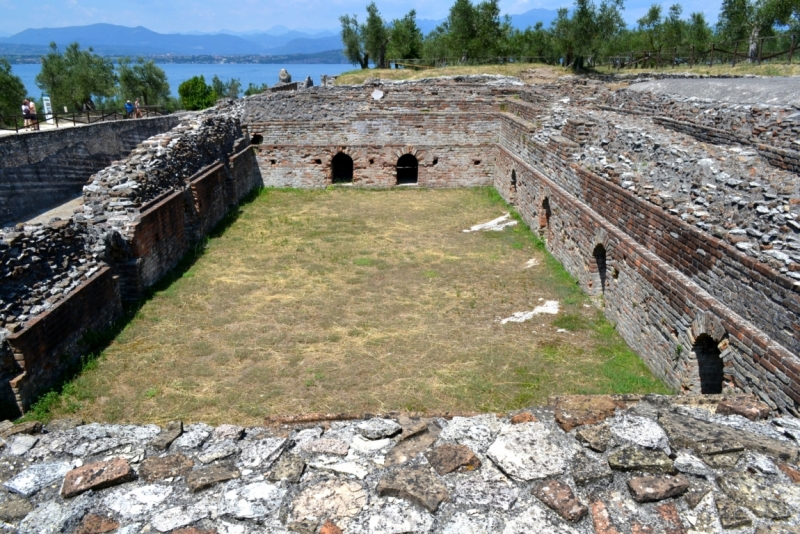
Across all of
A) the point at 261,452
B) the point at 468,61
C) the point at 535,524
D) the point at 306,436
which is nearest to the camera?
the point at 535,524

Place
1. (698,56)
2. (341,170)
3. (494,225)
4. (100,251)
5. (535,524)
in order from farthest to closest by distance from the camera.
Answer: (698,56), (341,170), (494,225), (100,251), (535,524)

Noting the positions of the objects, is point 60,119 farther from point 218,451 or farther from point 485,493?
point 485,493

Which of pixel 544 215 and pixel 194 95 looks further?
pixel 194 95

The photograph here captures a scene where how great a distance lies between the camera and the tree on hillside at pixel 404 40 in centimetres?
5519

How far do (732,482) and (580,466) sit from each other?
953 mm

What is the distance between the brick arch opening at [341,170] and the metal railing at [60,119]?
35.5 feet

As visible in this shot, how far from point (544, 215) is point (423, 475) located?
10.1 metres

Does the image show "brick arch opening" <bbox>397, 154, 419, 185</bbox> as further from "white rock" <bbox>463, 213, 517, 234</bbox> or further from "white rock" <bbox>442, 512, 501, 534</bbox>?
"white rock" <bbox>442, 512, 501, 534</bbox>

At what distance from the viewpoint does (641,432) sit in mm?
4230

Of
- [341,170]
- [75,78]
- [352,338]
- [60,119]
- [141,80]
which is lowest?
[352,338]

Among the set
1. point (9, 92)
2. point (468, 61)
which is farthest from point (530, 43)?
point (9, 92)

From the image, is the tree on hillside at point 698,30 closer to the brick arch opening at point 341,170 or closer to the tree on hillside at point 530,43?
the tree on hillside at point 530,43

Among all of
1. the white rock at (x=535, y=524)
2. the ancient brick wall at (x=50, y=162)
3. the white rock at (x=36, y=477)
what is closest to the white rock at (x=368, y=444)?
the white rock at (x=535, y=524)

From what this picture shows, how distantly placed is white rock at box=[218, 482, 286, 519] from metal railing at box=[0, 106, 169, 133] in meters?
20.5
